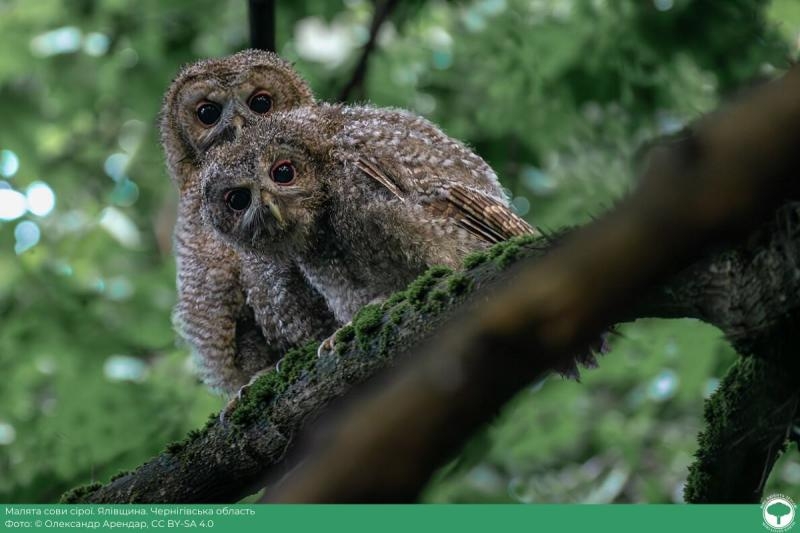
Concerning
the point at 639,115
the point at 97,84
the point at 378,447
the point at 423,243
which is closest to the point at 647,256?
the point at 378,447

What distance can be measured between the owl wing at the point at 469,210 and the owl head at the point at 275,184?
0.71 ft

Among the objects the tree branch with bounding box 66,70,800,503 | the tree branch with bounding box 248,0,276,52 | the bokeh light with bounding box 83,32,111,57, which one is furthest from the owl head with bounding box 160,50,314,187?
the tree branch with bounding box 66,70,800,503

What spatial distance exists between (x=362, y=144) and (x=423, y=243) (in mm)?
538

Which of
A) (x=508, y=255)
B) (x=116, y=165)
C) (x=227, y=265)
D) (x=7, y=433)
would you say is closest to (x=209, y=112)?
(x=227, y=265)

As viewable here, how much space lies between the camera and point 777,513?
2.84 meters

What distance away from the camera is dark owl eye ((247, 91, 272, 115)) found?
16.1 ft

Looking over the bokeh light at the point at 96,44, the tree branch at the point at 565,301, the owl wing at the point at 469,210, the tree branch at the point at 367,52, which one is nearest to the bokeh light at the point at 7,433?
the bokeh light at the point at 96,44

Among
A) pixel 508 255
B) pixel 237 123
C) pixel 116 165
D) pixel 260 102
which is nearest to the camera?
pixel 508 255

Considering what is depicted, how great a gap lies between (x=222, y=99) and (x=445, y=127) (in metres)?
3.15

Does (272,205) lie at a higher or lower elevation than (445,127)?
lower

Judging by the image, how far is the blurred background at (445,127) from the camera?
5.96 meters

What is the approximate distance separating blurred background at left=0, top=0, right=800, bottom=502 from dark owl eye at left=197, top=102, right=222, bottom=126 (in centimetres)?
143

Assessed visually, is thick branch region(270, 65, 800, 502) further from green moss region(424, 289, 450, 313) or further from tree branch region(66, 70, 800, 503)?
green moss region(424, 289, 450, 313)

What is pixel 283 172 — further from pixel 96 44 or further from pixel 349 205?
pixel 96 44
